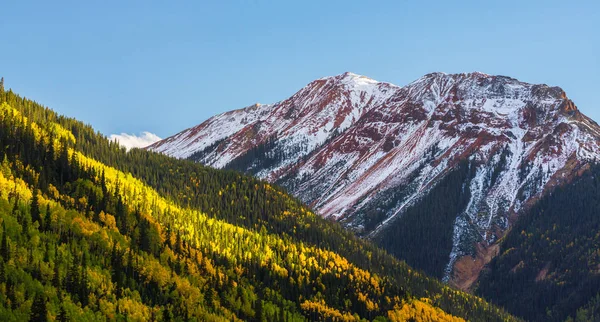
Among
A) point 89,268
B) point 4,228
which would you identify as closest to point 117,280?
point 89,268

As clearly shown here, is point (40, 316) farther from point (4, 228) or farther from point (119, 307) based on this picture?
point (4, 228)

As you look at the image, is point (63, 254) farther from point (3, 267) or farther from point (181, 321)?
point (181, 321)

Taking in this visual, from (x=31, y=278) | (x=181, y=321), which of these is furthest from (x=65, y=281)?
(x=181, y=321)

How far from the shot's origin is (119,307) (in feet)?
605

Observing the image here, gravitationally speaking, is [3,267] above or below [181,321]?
above

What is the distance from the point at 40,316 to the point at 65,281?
69.4 ft

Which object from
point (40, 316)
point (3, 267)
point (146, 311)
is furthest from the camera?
point (146, 311)

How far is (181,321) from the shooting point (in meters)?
194

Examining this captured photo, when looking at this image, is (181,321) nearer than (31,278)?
No

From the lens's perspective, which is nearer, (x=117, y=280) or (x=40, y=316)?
(x=40, y=316)

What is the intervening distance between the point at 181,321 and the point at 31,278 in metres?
41.9

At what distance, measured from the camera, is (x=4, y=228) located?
194 m

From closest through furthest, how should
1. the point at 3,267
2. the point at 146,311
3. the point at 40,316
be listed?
the point at 40,316 < the point at 3,267 < the point at 146,311

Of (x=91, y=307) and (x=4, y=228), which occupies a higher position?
(x=4, y=228)
